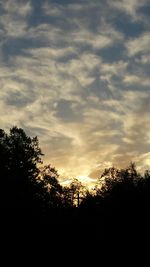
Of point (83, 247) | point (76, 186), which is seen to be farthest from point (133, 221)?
point (76, 186)

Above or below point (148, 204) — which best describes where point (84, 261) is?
below

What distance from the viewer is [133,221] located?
56438mm

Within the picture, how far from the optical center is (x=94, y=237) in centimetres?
5750

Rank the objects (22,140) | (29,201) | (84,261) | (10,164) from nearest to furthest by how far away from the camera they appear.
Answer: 1. (84,261)
2. (29,201)
3. (10,164)
4. (22,140)

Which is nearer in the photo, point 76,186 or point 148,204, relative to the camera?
point 148,204

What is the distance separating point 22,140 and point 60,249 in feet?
115

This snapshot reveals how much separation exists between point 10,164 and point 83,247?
2669 centimetres

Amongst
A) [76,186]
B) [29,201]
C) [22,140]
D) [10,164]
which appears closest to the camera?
[29,201]

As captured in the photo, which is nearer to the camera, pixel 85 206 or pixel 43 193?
pixel 85 206

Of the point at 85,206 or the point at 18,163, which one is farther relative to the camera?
the point at 18,163

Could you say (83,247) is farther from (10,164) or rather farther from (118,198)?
(10,164)

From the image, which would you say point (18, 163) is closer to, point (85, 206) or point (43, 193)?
point (43, 193)

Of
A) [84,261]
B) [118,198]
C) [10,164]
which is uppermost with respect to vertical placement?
[10,164]

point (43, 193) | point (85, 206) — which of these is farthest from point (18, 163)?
point (85, 206)
